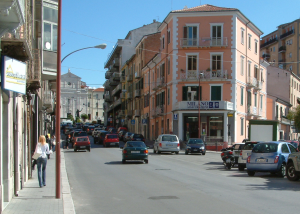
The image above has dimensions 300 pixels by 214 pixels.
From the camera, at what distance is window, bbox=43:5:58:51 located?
2062 centimetres

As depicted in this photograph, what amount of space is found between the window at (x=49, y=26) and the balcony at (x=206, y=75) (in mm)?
29195

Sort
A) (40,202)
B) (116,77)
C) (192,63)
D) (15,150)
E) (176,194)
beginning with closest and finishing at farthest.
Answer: (40,202)
(15,150)
(176,194)
(192,63)
(116,77)

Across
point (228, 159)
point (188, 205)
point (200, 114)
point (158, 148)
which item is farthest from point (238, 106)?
point (188, 205)

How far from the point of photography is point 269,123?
107ft

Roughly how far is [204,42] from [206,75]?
392 cm

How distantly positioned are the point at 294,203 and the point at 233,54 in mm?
38791

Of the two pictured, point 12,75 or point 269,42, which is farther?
point 269,42

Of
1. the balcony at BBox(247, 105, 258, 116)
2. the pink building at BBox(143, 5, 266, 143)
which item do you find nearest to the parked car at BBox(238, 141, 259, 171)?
the pink building at BBox(143, 5, 266, 143)

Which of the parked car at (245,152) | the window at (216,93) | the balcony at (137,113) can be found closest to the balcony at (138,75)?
the balcony at (137,113)

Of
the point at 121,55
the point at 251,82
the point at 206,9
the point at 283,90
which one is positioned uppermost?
the point at 121,55

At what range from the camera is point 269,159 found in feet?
63.0

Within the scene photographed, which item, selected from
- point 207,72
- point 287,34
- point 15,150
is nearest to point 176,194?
point 15,150

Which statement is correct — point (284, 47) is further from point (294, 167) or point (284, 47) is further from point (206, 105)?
point (294, 167)

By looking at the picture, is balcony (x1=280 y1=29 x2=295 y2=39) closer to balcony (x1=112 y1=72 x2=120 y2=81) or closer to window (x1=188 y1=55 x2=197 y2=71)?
balcony (x1=112 y1=72 x2=120 y2=81)
